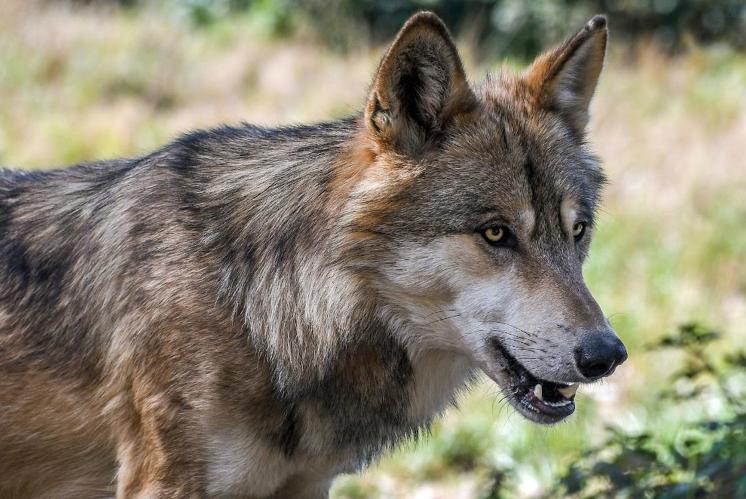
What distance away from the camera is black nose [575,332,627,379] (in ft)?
10.2

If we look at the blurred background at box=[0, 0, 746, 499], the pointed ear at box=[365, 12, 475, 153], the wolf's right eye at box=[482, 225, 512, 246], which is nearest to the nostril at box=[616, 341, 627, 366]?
the wolf's right eye at box=[482, 225, 512, 246]

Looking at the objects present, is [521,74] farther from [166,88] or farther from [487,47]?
[487,47]

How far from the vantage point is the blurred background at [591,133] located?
4.82 metres

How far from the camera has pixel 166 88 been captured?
11.4m

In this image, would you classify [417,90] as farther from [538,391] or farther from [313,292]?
[538,391]

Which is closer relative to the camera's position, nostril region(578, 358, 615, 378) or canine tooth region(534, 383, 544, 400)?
nostril region(578, 358, 615, 378)

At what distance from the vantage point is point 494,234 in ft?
10.9

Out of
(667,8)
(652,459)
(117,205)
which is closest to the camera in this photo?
(117,205)

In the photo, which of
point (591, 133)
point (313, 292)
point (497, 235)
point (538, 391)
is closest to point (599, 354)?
point (538, 391)

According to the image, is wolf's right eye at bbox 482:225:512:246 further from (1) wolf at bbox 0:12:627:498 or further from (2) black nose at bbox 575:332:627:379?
(2) black nose at bbox 575:332:627:379

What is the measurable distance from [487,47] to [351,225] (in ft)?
41.2

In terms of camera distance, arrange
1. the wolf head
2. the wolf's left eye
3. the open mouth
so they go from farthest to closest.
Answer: the wolf's left eye, the open mouth, the wolf head

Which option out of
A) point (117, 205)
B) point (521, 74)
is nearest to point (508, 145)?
point (521, 74)

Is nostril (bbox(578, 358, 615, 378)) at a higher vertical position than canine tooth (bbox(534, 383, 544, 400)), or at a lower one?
higher
